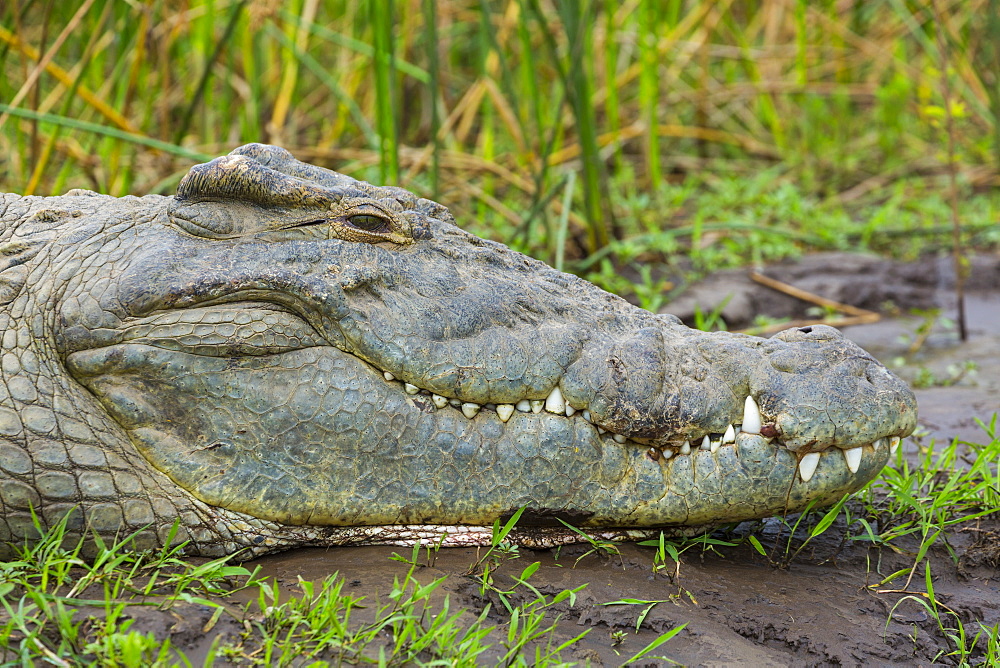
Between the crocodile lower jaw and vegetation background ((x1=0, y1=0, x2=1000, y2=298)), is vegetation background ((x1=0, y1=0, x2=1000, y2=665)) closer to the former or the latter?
vegetation background ((x1=0, y1=0, x2=1000, y2=298))

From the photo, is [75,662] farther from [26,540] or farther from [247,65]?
[247,65]

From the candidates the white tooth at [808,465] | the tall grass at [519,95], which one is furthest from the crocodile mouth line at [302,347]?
the tall grass at [519,95]

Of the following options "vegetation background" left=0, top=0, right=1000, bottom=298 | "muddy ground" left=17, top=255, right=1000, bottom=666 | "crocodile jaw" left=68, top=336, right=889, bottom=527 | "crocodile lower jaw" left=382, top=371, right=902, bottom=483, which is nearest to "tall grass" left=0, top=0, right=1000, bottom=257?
"vegetation background" left=0, top=0, right=1000, bottom=298

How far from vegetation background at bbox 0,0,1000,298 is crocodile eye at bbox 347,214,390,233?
166 centimetres

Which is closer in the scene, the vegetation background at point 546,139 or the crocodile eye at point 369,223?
the vegetation background at point 546,139

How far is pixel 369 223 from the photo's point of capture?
2.20m

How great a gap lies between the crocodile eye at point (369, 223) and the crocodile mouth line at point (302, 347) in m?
0.29

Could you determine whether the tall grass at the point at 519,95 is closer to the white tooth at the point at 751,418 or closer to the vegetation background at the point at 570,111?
the vegetation background at the point at 570,111

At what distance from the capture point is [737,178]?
6605mm

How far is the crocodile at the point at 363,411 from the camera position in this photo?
2.01 metres

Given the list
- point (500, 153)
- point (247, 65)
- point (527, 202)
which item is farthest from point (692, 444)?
point (500, 153)

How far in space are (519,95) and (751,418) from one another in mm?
4460

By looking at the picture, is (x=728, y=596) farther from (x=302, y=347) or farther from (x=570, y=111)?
(x=570, y=111)

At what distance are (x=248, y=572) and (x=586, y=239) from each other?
3408mm
